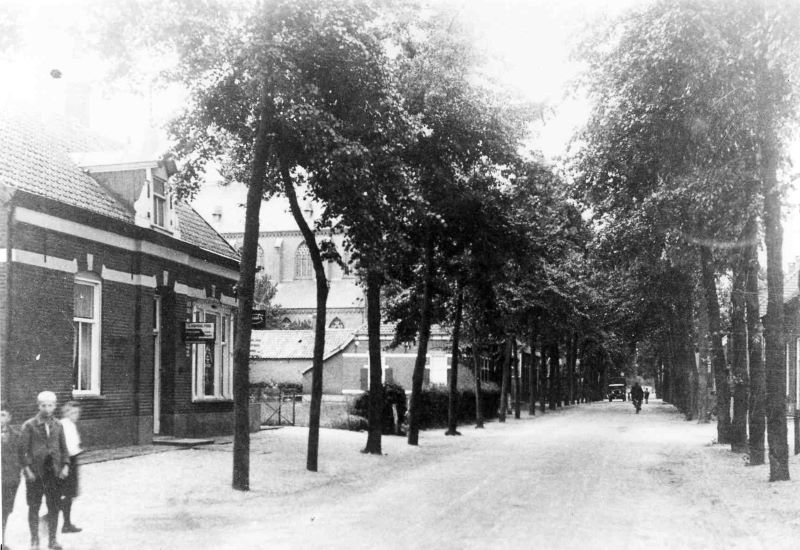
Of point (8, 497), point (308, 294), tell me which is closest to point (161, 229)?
point (8, 497)

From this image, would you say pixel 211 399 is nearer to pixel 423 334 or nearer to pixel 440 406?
pixel 423 334

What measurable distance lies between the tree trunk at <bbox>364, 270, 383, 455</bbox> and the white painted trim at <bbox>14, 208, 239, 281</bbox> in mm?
4737

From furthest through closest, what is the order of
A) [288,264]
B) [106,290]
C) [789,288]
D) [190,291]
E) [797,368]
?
[288,264] < [789,288] < [797,368] < [190,291] < [106,290]

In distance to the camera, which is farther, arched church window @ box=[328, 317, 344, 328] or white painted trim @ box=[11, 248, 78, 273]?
arched church window @ box=[328, 317, 344, 328]

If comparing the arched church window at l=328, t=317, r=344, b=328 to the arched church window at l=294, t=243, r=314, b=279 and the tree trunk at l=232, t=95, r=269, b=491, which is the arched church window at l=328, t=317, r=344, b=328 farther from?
the tree trunk at l=232, t=95, r=269, b=491

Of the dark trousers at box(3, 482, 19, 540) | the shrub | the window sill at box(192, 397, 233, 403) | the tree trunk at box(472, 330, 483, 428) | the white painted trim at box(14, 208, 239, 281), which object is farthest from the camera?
the tree trunk at box(472, 330, 483, 428)

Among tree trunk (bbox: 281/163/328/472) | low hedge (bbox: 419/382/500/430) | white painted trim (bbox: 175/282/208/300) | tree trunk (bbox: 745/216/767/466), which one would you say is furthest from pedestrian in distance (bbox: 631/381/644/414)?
tree trunk (bbox: 281/163/328/472)

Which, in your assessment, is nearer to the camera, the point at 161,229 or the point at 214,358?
the point at 161,229

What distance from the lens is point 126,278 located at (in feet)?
61.5

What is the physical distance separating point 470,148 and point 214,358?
29.9 feet

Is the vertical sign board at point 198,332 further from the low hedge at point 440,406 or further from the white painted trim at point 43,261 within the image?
the low hedge at point 440,406

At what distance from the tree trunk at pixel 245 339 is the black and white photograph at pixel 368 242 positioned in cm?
5

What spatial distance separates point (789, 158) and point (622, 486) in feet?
21.3

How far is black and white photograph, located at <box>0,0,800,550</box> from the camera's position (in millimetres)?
10898
